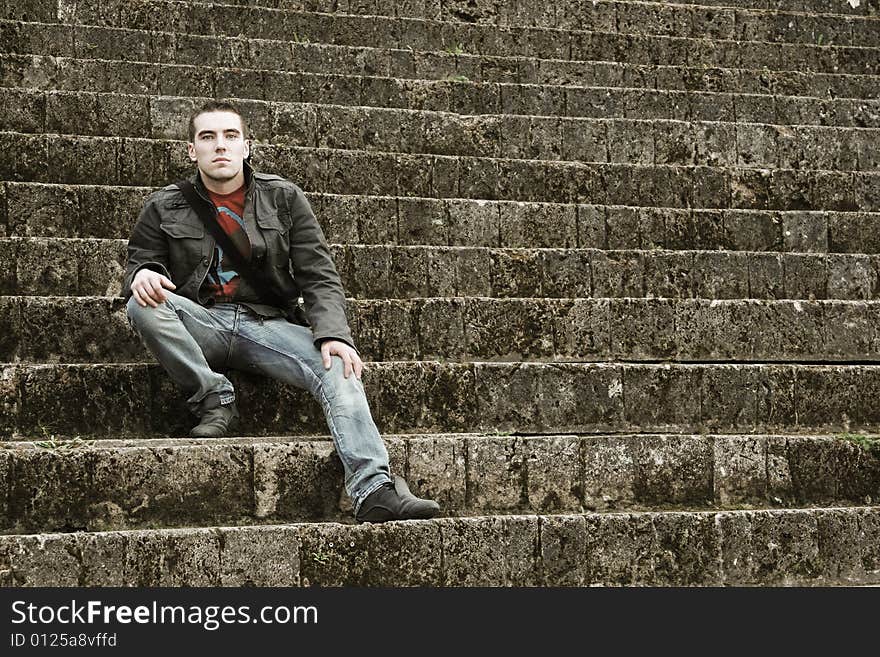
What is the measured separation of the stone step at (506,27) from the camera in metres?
8.92

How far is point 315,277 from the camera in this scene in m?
5.13

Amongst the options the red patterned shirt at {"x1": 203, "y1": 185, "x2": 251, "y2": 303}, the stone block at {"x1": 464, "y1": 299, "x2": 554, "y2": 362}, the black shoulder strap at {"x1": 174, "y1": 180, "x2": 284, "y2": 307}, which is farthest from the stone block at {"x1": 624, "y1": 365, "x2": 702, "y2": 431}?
the red patterned shirt at {"x1": 203, "y1": 185, "x2": 251, "y2": 303}

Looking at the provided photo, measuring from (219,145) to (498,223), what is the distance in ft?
7.11

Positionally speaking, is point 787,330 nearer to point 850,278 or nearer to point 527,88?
point 850,278

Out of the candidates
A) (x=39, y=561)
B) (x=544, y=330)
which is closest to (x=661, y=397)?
(x=544, y=330)

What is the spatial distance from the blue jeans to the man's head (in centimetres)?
54

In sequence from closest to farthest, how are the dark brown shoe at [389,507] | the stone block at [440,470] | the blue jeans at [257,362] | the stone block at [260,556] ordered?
1. the stone block at [260,556]
2. the dark brown shoe at [389,507]
3. the blue jeans at [257,362]
4. the stone block at [440,470]

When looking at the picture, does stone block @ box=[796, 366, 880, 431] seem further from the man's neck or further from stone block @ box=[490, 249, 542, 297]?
the man's neck

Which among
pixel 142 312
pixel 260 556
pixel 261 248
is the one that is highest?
pixel 261 248

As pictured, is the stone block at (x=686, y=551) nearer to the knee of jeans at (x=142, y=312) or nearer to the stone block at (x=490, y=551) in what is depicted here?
the stone block at (x=490, y=551)

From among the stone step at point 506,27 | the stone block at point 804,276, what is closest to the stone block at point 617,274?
the stone block at point 804,276

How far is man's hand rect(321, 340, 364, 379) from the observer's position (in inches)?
189

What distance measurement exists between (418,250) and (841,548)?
8.10 ft

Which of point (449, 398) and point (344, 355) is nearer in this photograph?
point (344, 355)
